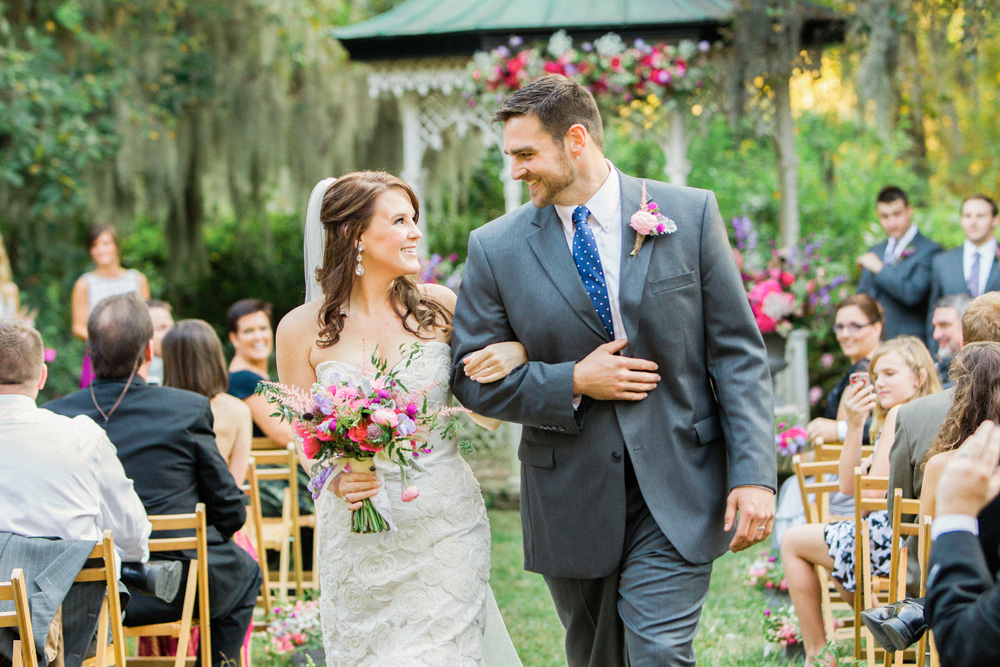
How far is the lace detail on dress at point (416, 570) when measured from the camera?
342 centimetres

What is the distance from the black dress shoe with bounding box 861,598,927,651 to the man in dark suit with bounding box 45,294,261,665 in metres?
2.61

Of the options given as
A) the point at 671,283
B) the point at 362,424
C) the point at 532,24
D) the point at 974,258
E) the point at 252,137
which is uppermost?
the point at 532,24

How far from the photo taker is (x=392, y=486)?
351cm

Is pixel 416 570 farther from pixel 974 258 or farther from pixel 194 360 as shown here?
pixel 974 258

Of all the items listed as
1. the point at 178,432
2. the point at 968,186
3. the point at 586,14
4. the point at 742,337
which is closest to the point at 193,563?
the point at 178,432

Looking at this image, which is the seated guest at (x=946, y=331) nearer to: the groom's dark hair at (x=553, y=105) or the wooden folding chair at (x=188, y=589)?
the groom's dark hair at (x=553, y=105)

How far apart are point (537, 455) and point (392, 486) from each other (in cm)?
52

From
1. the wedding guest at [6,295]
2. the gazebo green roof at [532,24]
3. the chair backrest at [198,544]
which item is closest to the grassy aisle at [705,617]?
the chair backrest at [198,544]

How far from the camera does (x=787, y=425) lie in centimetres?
865

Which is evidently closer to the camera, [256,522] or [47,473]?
[47,473]

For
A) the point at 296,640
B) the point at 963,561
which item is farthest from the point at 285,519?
the point at 963,561

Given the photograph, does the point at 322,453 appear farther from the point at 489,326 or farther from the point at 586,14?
the point at 586,14

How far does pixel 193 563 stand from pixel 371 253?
1557 millimetres

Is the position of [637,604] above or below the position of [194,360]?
below
